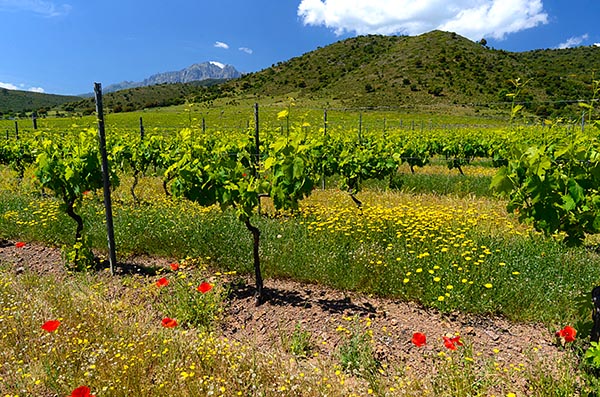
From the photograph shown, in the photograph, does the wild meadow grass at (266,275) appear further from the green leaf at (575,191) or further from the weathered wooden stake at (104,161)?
the green leaf at (575,191)

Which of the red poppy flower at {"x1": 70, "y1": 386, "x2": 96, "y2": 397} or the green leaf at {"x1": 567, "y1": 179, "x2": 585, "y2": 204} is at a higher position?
the green leaf at {"x1": 567, "y1": 179, "x2": 585, "y2": 204}

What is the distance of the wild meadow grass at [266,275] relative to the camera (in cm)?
296

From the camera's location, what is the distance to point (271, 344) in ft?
12.1

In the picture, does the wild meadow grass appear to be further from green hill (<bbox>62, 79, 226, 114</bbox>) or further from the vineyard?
green hill (<bbox>62, 79, 226, 114</bbox>)

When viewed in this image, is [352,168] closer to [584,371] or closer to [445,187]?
[445,187]

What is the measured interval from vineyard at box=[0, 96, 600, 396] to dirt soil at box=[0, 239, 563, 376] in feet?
0.23

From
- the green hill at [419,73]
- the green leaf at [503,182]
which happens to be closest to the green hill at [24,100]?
the green hill at [419,73]

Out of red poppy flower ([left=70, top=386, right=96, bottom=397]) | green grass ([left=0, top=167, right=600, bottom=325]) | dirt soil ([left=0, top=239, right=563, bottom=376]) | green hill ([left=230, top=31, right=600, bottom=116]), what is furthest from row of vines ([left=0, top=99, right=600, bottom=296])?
green hill ([left=230, top=31, right=600, bottom=116])

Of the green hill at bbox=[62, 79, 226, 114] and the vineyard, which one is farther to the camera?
the green hill at bbox=[62, 79, 226, 114]

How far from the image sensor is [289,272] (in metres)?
5.14

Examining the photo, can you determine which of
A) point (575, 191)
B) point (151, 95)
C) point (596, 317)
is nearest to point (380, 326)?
point (596, 317)

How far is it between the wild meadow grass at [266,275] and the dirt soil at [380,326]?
131 mm

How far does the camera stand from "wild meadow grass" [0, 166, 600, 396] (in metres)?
2.96

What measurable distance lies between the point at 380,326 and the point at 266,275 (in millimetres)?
1873
